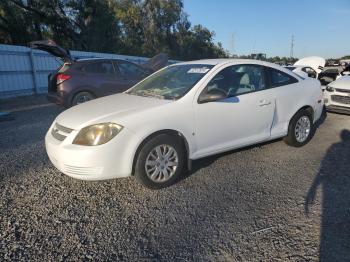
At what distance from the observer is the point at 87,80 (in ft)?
28.5

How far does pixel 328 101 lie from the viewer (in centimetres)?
826

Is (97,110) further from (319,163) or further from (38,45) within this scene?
(38,45)

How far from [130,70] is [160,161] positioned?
20.3ft

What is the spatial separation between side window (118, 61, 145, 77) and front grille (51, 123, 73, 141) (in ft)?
18.0

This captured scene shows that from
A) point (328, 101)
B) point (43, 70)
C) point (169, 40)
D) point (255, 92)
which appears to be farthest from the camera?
point (169, 40)

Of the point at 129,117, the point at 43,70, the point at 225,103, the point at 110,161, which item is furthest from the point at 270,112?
the point at 43,70

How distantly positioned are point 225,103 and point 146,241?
2.21 m

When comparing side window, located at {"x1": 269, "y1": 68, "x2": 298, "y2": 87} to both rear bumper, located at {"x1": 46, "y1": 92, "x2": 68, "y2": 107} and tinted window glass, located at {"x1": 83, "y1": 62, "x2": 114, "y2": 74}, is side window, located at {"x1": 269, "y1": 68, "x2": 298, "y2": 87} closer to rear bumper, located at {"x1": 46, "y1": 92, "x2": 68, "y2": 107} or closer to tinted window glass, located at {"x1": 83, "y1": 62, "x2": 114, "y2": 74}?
tinted window glass, located at {"x1": 83, "y1": 62, "x2": 114, "y2": 74}

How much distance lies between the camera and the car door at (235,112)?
4.14 meters

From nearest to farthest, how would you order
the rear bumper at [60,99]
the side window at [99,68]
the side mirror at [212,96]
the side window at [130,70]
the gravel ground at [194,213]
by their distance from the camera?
the gravel ground at [194,213], the side mirror at [212,96], the rear bumper at [60,99], the side window at [99,68], the side window at [130,70]

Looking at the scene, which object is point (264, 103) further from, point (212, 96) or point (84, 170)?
point (84, 170)

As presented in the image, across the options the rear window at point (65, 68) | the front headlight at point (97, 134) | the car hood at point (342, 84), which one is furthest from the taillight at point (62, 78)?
the car hood at point (342, 84)

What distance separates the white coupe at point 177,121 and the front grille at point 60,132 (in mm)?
17

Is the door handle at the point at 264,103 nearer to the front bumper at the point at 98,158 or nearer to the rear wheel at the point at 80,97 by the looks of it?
the front bumper at the point at 98,158
